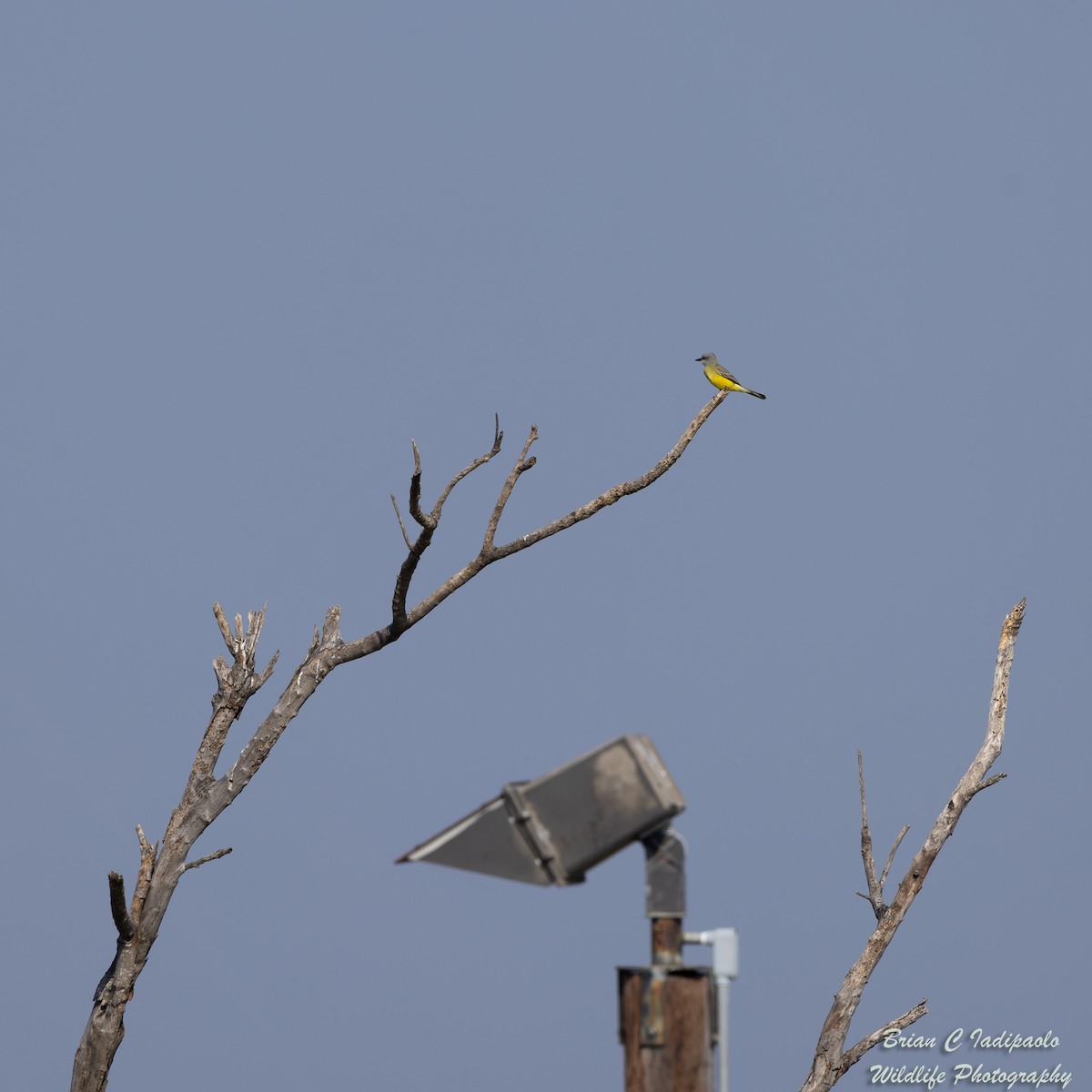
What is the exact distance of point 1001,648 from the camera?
14.9 metres

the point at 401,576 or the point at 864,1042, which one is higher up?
the point at 401,576

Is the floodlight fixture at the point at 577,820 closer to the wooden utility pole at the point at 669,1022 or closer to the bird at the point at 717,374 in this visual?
the wooden utility pole at the point at 669,1022

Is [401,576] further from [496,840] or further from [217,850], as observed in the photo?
[496,840]

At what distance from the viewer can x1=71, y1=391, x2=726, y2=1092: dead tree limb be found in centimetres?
1252

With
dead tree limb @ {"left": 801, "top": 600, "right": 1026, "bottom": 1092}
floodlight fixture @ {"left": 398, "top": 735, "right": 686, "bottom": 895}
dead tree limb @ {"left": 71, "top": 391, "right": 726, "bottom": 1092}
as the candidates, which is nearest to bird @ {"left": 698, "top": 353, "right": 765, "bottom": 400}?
dead tree limb @ {"left": 71, "top": 391, "right": 726, "bottom": 1092}

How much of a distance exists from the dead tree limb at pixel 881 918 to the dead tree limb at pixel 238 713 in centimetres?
417

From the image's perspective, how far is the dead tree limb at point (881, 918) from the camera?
1402 cm

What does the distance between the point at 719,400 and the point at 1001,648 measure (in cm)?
380

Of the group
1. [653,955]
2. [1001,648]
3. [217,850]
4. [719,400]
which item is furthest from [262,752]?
[653,955]

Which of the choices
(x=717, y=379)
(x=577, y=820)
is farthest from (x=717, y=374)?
(x=577, y=820)

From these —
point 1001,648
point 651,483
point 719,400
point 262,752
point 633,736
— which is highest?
point 719,400

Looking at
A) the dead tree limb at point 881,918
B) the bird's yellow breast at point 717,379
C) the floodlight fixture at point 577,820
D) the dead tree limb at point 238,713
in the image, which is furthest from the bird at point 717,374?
the floodlight fixture at point 577,820

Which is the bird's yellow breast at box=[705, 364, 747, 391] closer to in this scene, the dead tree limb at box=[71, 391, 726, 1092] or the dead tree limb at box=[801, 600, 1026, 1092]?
the dead tree limb at box=[71, 391, 726, 1092]

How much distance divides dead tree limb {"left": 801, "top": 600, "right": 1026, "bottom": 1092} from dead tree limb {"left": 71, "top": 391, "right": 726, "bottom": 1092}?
4167 millimetres
